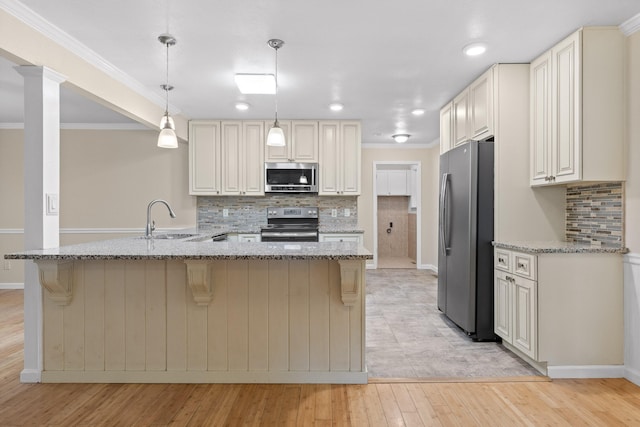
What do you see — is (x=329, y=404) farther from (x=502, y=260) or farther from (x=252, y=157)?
(x=252, y=157)

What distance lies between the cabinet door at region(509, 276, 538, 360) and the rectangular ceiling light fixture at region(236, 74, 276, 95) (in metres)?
2.60

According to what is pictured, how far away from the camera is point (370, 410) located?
2.20 m

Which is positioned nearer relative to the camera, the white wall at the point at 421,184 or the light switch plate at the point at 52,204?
the light switch plate at the point at 52,204

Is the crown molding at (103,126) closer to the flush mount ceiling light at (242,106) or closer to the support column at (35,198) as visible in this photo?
the flush mount ceiling light at (242,106)

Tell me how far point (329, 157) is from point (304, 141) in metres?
0.40

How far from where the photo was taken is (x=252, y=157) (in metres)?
5.30

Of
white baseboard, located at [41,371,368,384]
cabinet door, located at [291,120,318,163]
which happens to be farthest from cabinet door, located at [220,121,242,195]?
white baseboard, located at [41,371,368,384]

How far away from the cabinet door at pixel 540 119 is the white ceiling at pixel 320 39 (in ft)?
0.45

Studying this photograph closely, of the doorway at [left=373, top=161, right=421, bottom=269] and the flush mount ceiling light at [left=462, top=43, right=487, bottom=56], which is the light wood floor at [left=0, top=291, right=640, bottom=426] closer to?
the flush mount ceiling light at [left=462, top=43, right=487, bottom=56]

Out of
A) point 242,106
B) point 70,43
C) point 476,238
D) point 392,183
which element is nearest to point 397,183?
point 392,183

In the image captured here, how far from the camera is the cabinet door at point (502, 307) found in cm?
302

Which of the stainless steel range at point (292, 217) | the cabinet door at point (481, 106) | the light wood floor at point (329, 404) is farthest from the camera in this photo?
the stainless steel range at point (292, 217)

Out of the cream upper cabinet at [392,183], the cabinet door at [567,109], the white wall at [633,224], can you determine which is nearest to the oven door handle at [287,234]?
the cabinet door at [567,109]

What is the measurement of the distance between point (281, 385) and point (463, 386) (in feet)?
3.82
